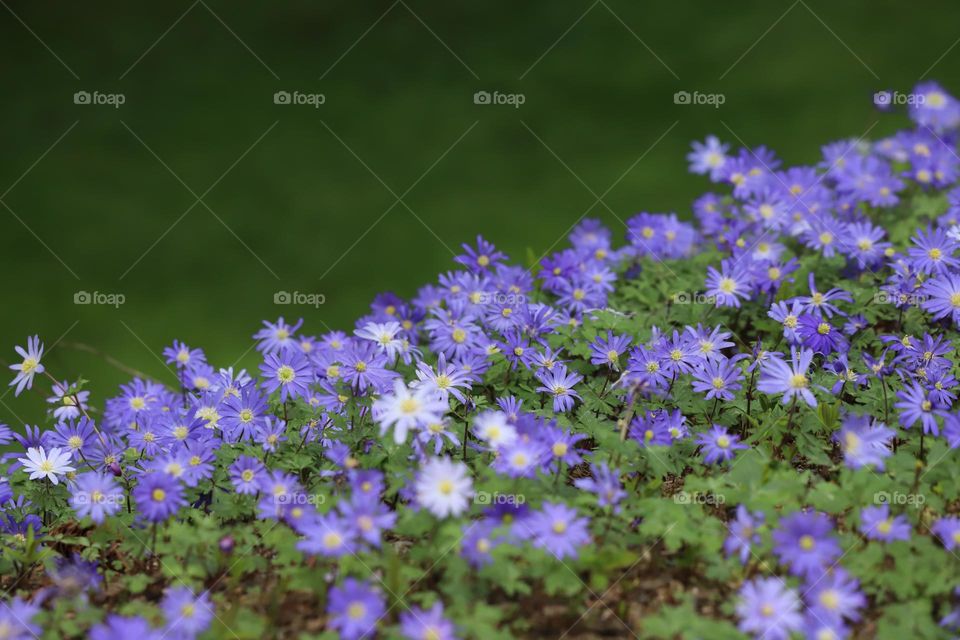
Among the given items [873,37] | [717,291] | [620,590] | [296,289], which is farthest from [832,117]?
[620,590]

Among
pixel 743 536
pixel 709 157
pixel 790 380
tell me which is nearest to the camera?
pixel 743 536

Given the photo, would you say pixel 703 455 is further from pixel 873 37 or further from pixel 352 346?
pixel 873 37

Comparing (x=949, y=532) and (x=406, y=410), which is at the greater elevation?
(x=406, y=410)

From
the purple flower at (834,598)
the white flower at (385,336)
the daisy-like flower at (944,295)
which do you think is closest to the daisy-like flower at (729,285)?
the daisy-like flower at (944,295)

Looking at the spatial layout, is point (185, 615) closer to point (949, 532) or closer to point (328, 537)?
point (328, 537)

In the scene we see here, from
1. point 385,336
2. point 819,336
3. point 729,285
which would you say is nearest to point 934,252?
point 819,336

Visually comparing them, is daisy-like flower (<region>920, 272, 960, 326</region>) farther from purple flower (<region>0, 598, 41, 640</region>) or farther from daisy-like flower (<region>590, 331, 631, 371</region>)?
purple flower (<region>0, 598, 41, 640</region>)

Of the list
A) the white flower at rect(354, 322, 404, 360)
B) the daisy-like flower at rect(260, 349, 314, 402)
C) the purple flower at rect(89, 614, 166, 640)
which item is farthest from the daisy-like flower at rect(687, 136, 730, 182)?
the purple flower at rect(89, 614, 166, 640)

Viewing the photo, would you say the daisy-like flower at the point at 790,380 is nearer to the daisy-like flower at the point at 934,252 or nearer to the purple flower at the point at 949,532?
the purple flower at the point at 949,532
